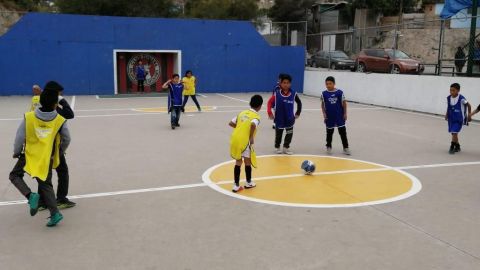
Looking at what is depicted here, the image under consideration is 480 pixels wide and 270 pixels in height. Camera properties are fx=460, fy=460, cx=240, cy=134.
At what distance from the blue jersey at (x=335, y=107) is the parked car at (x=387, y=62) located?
441 inches

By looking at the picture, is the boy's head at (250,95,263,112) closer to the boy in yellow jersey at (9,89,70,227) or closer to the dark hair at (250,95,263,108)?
the dark hair at (250,95,263,108)

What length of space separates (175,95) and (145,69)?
1370cm

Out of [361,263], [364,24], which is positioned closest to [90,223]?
[361,263]

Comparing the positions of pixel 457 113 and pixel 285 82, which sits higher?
pixel 285 82

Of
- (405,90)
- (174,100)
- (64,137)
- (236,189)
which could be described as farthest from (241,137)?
(405,90)

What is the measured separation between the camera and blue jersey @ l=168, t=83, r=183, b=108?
43.9 ft

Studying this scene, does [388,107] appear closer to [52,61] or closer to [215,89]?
[215,89]

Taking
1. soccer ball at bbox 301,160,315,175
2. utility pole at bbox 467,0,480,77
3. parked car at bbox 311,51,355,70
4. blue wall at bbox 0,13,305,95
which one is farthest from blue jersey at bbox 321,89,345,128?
blue wall at bbox 0,13,305,95

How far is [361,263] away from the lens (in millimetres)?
4508

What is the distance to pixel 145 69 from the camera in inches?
1042

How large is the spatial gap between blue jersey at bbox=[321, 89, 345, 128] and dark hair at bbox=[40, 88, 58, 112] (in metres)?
6.15

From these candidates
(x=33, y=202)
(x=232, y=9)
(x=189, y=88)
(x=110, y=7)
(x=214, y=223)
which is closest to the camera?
(x=33, y=202)

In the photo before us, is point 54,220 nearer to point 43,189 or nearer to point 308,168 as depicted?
point 43,189

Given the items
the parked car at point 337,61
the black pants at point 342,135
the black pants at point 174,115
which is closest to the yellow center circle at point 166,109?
the black pants at point 174,115
